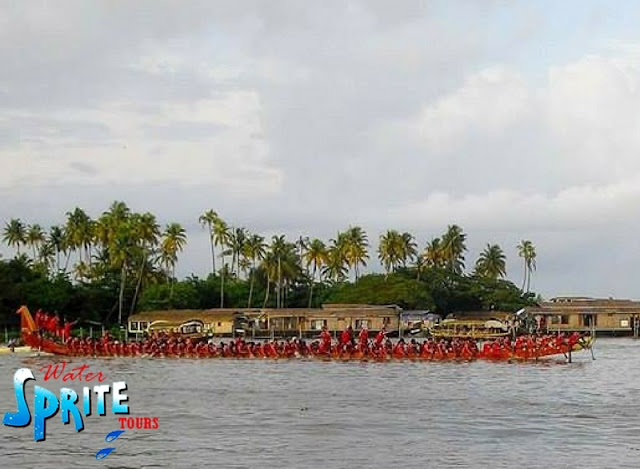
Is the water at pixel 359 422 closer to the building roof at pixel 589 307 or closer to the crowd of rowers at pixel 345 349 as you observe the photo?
the crowd of rowers at pixel 345 349

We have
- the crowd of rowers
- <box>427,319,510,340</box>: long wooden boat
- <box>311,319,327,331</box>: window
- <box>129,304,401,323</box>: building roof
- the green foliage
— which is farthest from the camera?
the green foliage

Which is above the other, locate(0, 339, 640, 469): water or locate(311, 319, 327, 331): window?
locate(311, 319, 327, 331): window

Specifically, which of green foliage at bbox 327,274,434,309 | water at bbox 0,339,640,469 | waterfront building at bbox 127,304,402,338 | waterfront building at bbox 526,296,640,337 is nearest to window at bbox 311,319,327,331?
waterfront building at bbox 127,304,402,338

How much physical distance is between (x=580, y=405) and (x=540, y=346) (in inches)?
950

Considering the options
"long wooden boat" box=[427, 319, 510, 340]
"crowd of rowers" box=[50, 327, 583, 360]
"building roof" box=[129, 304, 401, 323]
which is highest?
"building roof" box=[129, 304, 401, 323]

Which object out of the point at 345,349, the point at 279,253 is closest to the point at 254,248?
the point at 279,253

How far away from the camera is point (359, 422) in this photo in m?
33.5

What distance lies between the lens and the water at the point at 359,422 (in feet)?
86.4

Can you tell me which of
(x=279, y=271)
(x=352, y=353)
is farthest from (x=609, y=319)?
(x=352, y=353)

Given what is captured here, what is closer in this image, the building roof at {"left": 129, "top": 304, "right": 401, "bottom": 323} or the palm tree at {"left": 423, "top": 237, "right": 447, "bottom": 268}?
the building roof at {"left": 129, "top": 304, "right": 401, "bottom": 323}

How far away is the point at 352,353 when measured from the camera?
6425cm

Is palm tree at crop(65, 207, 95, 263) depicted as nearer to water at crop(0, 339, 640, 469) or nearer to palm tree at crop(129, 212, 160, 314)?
palm tree at crop(129, 212, 160, 314)

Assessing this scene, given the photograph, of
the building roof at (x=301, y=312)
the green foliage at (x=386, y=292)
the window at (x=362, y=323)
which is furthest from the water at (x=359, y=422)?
the green foliage at (x=386, y=292)

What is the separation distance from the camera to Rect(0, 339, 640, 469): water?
26344 mm
